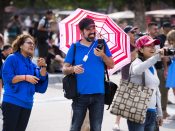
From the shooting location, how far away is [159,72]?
9492 mm

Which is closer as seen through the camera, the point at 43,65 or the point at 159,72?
the point at 43,65

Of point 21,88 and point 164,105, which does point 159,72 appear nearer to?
point 164,105

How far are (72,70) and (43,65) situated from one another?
0.31 m

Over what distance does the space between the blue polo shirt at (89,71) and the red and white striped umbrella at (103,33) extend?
0.85 metres

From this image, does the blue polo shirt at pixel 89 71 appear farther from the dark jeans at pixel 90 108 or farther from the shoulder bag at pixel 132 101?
the shoulder bag at pixel 132 101

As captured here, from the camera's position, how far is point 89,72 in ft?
19.4

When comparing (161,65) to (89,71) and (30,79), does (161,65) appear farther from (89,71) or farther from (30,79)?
(30,79)

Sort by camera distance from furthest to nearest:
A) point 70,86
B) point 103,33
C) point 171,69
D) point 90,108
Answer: point 171,69 → point 103,33 → point 90,108 → point 70,86

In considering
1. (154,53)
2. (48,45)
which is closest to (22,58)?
(154,53)

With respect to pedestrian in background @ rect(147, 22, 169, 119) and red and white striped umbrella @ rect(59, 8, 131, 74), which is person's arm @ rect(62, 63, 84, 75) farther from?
pedestrian in background @ rect(147, 22, 169, 119)

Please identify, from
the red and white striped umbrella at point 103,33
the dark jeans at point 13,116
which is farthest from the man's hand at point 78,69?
the red and white striped umbrella at point 103,33

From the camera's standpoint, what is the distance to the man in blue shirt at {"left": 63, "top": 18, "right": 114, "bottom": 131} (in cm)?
593

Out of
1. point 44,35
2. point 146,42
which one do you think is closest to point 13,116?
point 146,42

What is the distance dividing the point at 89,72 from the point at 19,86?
760mm
